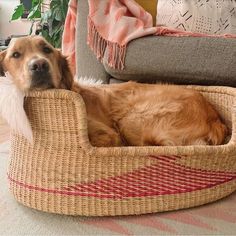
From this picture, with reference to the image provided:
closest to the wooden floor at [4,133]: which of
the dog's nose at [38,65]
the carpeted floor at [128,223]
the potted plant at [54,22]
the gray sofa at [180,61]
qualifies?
the potted plant at [54,22]

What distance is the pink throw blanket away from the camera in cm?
203

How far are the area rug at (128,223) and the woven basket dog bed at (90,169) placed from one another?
36 millimetres

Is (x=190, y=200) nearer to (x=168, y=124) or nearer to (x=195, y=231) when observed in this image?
(x=195, y=231)

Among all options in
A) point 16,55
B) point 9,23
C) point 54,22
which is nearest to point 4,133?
point 54,22

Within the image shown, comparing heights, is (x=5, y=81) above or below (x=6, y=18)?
above

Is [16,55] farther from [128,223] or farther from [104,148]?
[128,223]

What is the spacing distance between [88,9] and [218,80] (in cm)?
95

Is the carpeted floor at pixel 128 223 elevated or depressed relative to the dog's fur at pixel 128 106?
depressed

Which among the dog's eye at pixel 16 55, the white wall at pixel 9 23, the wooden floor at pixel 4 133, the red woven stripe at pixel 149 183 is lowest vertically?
the wooden floor at pixel 4 133

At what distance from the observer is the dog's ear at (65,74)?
61.9 inches

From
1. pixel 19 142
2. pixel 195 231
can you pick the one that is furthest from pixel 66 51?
pixel 195 231

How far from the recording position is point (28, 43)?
150cm

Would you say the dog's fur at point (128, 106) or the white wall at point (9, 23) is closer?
the dog's fur at point (128, 106)

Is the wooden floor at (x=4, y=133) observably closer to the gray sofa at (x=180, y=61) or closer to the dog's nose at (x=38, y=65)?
the gray sofa at (x=180, y=61)
